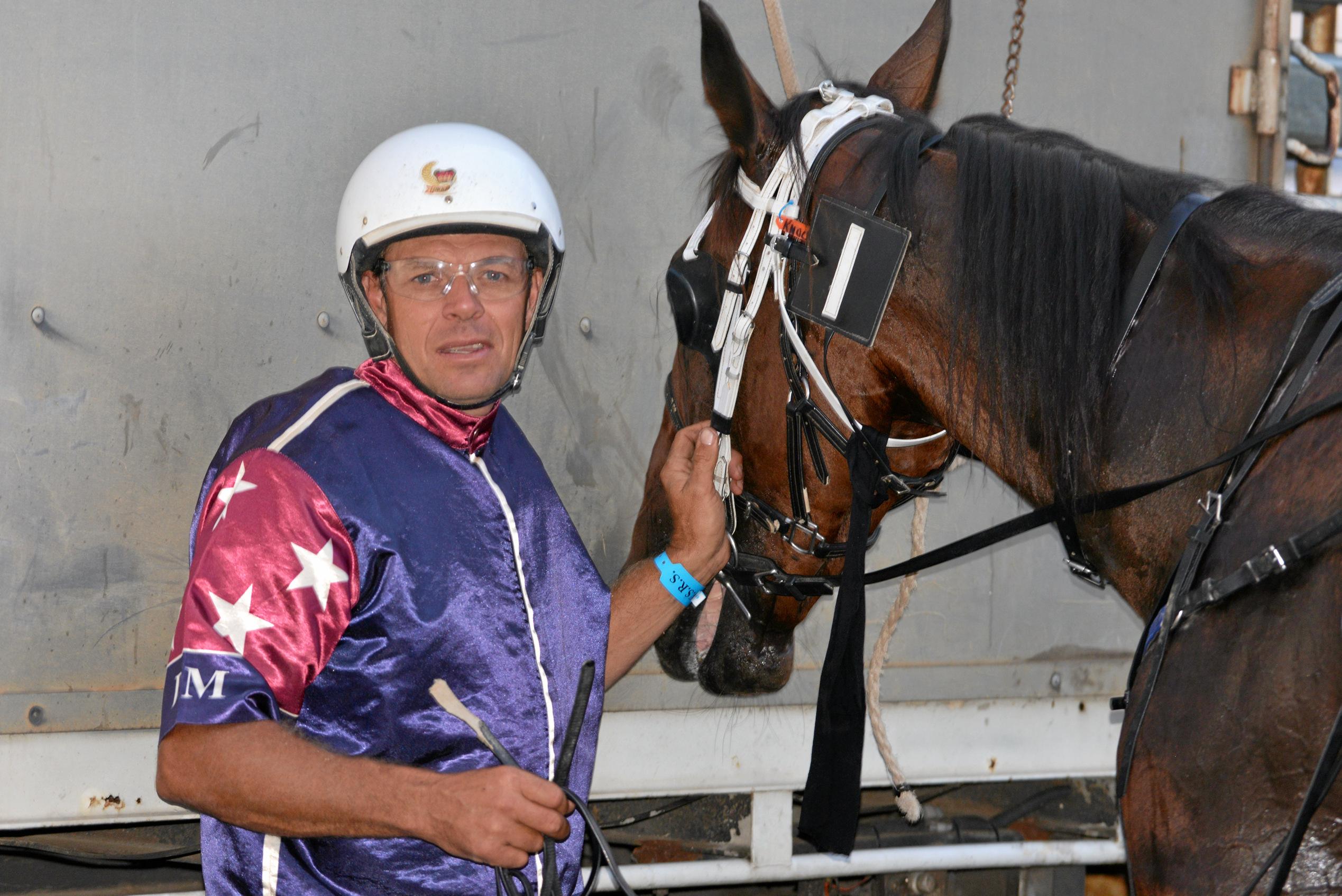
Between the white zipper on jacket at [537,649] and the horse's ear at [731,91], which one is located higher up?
the horse's ear at [731,91]

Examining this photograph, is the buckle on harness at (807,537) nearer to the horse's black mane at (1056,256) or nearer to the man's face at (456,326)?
the horse's black mane at (1056,256)

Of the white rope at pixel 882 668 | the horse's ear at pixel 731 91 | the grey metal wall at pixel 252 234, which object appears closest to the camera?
the horse's ear at pixel 731 91

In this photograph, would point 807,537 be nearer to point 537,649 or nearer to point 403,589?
point 537,649

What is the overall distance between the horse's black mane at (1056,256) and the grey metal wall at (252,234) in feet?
3.46

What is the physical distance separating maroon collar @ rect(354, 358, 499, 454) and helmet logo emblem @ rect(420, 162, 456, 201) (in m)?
0.29

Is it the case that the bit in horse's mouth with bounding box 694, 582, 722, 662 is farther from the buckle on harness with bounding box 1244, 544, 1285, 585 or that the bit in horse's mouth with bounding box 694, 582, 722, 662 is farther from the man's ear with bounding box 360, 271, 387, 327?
the buckle on harness with bounding box 1244, 544, 1285, 585

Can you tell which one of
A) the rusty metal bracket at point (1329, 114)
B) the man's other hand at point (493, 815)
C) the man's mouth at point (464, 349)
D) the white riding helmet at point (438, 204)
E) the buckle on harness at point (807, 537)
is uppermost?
the rusty metal bracket at point (1329, 114)

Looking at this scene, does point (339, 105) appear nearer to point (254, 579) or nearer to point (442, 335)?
point (442, 335)

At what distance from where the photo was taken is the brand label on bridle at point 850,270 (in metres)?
1.78

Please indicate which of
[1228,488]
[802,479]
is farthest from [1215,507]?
[802,479]

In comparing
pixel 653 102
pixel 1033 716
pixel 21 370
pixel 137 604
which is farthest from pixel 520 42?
pixel 1033 716

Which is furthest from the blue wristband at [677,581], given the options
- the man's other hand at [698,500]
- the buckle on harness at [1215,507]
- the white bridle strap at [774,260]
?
the buckle on harness at [1215,507]

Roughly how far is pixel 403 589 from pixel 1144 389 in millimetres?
1064

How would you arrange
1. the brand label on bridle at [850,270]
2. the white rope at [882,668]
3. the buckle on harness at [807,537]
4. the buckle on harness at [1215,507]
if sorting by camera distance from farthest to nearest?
the white rope at [882,668] → the buckle on harness at [807,537] → the brand label on bridle at [850,270] → the buckle on harness at [1215,507]
